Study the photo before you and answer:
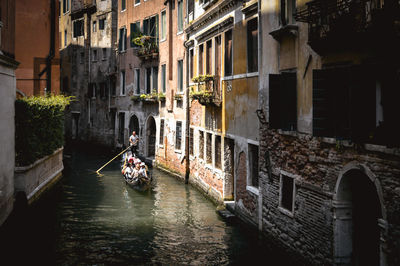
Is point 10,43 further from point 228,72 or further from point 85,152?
point 85,152

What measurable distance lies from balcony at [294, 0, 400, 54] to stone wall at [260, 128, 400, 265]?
1451 millimetres

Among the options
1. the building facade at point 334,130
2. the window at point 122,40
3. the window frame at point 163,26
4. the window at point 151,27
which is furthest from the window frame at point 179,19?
the building facade at point 334,130

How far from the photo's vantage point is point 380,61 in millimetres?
6367

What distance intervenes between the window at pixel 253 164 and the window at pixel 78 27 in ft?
86.6

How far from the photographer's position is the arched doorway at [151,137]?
25859mm

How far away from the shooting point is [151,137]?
85.3 ft

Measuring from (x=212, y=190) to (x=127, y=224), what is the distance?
3.48 metres

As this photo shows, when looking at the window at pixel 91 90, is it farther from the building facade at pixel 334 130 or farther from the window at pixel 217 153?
the building facade at pixel 334 130

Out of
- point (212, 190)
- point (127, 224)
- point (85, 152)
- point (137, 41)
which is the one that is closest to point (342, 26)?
point (127, 224)

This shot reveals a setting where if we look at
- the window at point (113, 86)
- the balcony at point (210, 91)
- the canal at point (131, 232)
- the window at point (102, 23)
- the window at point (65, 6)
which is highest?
the window at point (65, 6)

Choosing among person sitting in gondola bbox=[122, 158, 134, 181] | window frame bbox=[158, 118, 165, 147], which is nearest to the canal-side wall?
person sitting in gondola bbox=[122, 158, 134, 181]

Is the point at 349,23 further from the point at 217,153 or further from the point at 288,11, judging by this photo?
the point at 217,153

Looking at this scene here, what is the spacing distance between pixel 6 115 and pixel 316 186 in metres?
7.30

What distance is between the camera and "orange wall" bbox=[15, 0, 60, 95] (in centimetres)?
1989
